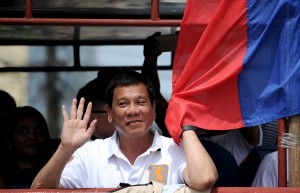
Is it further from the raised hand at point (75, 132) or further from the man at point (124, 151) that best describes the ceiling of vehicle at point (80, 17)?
the raised hand at point (75, 132)

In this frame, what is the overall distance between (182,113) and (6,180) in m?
1.50

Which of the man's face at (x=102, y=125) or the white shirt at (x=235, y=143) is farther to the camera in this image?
the white shirt at (x=235, y=143)

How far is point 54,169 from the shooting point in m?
4.35

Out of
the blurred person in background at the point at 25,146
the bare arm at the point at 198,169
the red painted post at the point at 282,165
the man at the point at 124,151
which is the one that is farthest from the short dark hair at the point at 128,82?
the blurred person in background at the point at 25,146

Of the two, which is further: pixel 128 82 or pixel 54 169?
pixel 128 82

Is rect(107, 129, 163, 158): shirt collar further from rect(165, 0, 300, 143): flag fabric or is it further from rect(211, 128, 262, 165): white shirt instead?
rect(211, 128, 262, 165): white shirt

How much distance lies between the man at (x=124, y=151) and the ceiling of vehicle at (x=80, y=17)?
0.67 m

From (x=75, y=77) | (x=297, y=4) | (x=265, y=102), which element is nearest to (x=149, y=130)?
(x=265, y=102)

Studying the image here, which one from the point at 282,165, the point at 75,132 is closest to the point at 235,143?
the point at 282,165

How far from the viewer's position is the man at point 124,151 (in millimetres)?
4387

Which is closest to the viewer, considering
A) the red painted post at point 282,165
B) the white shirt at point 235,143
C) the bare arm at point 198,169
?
the bare arm at point 198,169

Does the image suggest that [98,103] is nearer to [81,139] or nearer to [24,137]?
[24,137]

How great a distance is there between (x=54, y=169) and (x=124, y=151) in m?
0.52

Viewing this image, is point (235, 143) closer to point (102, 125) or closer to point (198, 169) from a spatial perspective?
point (102, 125)
